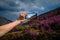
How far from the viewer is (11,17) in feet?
6.46

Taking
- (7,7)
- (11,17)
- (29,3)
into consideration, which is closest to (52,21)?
(29,3)

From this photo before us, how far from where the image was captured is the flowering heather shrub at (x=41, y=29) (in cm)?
173

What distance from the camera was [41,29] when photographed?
5.84 feet

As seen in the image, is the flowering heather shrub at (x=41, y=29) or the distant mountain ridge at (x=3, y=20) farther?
the distant mountain ridge at (x=3, y=20)

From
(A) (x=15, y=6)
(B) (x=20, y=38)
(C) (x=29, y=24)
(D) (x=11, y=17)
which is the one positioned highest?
(A) (x=15, y=6)

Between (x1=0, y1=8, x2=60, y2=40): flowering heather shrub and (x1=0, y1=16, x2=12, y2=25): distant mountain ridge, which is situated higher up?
(x1=0, y1=16, x2=12, y2=25): distant mountain ridge

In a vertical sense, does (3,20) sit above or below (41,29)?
above

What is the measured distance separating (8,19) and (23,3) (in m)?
0.31

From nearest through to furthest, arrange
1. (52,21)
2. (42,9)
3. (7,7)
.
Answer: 1. (52,21)
2. (42,9)
3. (7,7)

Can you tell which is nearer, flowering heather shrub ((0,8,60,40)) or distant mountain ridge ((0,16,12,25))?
flowering heather shrub ((0,8,60,40))

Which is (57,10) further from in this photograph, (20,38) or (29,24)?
(20,38)

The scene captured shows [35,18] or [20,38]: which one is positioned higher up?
[35,18]

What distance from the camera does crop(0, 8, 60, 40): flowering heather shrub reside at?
173 cm

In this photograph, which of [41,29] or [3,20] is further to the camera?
[3,20]
